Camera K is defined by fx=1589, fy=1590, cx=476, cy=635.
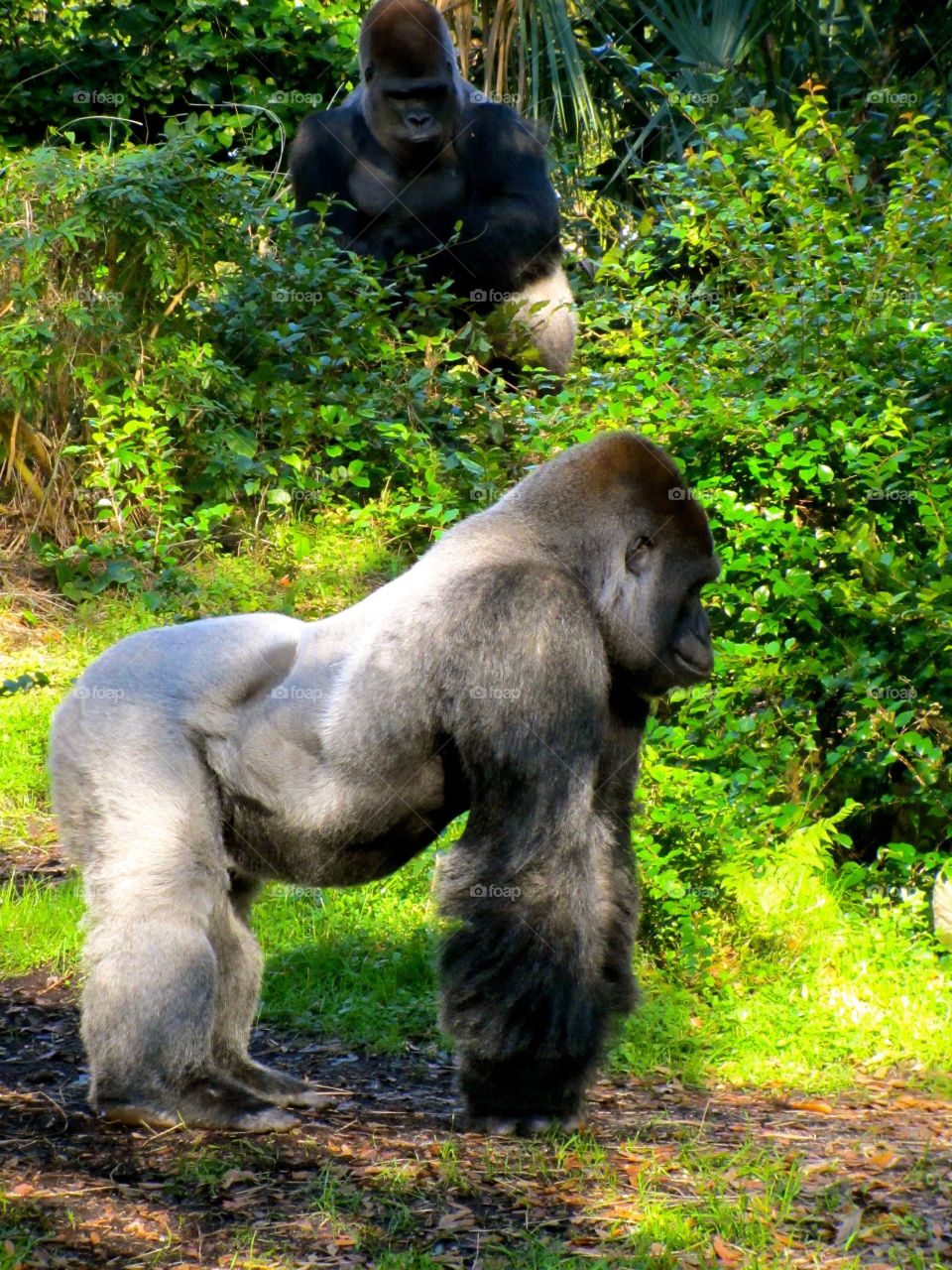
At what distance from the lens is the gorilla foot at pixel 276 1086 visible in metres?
3.69

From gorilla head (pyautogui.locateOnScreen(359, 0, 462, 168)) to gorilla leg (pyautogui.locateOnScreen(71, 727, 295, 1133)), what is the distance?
234 inches

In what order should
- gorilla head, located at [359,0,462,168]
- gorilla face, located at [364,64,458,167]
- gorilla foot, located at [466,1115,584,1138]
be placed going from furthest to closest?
gorilla face, located at [364,64,458,167] → gorilla head, located at [359,0,462,168] → gorilla foot, located at [466,1115,584,1138]

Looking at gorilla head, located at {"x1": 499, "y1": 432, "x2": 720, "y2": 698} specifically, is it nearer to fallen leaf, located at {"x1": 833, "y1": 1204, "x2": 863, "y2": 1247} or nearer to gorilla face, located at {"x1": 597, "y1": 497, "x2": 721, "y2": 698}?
gorilla face, located at {"x1": 597, "y1": 497, "x2": 721, "y2": 698}

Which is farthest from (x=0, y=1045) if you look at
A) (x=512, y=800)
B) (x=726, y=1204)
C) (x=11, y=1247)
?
(x=726, y=1204)

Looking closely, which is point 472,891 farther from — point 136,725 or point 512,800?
point 136,725

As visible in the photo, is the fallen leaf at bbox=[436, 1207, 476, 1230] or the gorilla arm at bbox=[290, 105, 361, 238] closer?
the fallen leaf at bbox=[436, 1207, 476, 1230]

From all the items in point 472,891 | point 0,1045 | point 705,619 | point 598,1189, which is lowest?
point 0,1045

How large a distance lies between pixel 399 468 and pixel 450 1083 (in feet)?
12.5

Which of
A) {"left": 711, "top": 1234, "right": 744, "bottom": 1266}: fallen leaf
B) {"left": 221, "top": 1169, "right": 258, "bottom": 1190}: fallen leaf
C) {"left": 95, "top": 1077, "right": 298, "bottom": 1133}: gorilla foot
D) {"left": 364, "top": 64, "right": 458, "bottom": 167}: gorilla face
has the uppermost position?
{"left": 364, "top": 64, "right": 458, "bottom": 167}: gorilla face

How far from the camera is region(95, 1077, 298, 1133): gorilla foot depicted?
11.2ft

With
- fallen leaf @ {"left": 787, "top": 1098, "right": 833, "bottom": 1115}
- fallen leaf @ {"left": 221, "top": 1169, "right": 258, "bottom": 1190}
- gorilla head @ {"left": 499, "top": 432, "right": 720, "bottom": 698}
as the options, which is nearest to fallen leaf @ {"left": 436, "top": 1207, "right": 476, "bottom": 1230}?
fallen leaf @ {"left": 221, "top": 1169, "right": 258, "bottom": 1190}

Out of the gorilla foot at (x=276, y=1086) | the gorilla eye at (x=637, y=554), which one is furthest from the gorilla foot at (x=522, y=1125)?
the gorilla eye at (x=637, y=554)

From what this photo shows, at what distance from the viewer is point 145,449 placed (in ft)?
23.2

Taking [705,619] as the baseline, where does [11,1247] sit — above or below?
below
